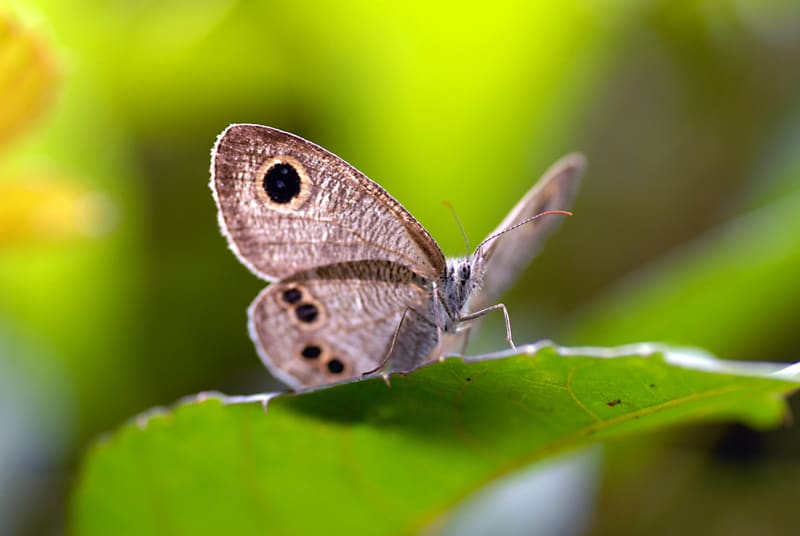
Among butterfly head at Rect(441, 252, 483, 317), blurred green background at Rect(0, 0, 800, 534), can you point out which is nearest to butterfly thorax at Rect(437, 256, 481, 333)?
butterfly head at Rect(441, 252, 483, 317)

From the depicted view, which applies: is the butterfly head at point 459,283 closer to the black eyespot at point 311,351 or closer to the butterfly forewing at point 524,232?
the butterfly forewing at point 524,232

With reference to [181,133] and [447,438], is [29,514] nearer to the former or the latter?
[181,133]

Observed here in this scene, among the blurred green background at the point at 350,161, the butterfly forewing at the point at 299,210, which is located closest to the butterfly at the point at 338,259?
the butterfly forewing at the point at 299,210

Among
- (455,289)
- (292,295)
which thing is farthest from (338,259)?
(455,289)

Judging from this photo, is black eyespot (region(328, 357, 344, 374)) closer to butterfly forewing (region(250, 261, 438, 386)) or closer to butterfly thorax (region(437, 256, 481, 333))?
butterfly forewing (region(250, 261, 438, 386))

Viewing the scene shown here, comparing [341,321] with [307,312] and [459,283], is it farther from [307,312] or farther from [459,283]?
[459,283]

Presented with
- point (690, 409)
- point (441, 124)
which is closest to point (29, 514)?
point (441, 124)
